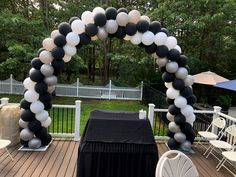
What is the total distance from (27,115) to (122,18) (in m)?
2.77

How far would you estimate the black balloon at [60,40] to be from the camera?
203 inches

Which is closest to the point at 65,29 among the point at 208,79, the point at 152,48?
the point at 152,48

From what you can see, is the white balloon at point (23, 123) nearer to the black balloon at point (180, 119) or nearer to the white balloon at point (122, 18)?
the white balloon at point (122, 18)

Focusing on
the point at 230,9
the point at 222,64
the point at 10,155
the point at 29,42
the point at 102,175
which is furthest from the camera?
the point at 222,64

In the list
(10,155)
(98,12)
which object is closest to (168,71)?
(98,12)

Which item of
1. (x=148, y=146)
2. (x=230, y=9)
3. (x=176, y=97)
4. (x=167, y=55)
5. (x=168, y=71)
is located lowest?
(x=148, y=146)

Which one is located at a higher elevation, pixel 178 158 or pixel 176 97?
pixel 176 97

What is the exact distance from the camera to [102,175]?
162 inches

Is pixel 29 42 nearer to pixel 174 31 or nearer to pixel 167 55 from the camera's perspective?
pixel 174 31

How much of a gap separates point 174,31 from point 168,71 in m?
7.62

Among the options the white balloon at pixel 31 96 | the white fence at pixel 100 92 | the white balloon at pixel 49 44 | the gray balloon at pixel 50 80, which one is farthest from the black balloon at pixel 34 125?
the white fence at pixel 100 92

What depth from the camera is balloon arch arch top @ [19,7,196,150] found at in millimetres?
5199

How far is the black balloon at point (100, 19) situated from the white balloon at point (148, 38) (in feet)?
2.81

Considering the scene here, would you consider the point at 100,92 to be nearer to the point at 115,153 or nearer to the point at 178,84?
the point at 178,84
